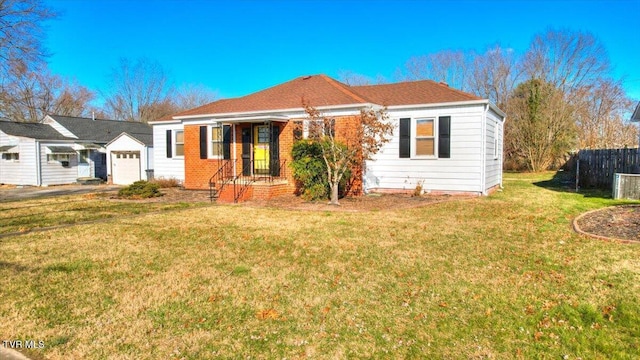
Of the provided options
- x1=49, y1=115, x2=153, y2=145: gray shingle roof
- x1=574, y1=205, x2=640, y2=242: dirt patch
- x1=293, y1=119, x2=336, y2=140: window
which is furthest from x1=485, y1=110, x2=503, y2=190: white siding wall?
x1=49, y1=115, x2=153, y2=145: gray shingle roof

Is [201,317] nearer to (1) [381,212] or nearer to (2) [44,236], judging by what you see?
(2) [44,236]

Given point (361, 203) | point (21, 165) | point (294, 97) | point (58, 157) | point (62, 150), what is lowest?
point (361, 203)

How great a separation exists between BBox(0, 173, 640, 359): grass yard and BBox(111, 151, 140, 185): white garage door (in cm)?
1557

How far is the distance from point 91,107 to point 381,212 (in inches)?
1666

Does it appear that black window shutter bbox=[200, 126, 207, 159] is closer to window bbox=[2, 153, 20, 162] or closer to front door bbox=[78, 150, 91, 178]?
front door bbox=[78, 150, 91, 178]

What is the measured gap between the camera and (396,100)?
14.5m

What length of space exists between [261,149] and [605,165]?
1325 cm

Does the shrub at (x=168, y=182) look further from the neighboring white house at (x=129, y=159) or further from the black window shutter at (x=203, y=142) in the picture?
the neighboring white house at (x=129, y=159)

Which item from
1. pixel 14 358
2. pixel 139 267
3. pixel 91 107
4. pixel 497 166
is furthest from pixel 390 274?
pixel 91 107

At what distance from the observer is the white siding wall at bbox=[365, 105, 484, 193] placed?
1300 cm

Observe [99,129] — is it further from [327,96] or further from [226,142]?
[327,96]

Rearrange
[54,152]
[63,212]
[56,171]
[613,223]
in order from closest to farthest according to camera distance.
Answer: [613,223] < [63,212] < [54,152] < [56,171]

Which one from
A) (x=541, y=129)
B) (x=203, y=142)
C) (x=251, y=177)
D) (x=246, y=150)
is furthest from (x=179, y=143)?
(x=541, y=129)

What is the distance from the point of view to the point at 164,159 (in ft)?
65.5
